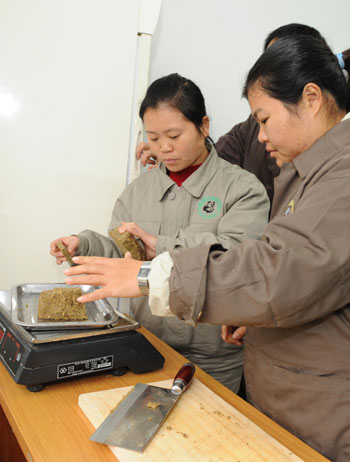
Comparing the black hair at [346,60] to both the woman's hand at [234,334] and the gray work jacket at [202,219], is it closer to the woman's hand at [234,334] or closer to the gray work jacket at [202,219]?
the gray work jacket at [202,219]

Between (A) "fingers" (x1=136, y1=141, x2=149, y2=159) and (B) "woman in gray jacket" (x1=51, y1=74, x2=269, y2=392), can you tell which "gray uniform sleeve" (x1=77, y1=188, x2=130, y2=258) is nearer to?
(B) "woman in gray jacket" (x1=51, y1=74, x2=269, y2=392)

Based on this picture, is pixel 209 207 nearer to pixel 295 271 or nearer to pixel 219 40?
pixel 295 271

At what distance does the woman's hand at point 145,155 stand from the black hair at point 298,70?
91 cm

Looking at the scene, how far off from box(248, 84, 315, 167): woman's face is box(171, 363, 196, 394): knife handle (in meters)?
0.55

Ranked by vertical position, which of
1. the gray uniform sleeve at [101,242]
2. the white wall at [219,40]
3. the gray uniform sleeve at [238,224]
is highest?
the white wall at [219,40]

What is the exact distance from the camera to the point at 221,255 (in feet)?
2.52

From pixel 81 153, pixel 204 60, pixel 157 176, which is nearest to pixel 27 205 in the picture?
pixel 81 153

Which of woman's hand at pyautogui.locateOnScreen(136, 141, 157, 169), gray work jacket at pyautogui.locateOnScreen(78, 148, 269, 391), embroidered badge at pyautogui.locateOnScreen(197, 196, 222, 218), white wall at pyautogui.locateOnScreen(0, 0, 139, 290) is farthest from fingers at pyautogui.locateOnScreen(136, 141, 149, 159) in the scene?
embroidered badge at pyautogui.locateOnScreen(197, 196, 222, 218)

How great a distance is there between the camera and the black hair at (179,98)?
4.64 ft

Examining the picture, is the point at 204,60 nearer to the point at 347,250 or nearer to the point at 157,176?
the point at 157,176

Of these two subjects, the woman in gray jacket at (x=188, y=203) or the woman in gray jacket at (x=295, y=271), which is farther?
the woman in gray jacket at (x=188, y=203)

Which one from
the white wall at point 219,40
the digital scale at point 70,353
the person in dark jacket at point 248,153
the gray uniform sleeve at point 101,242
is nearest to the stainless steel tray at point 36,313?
the digital scale at point 70,353

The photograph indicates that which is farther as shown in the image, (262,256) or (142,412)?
(142,412)

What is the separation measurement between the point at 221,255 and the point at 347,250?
0.21m
